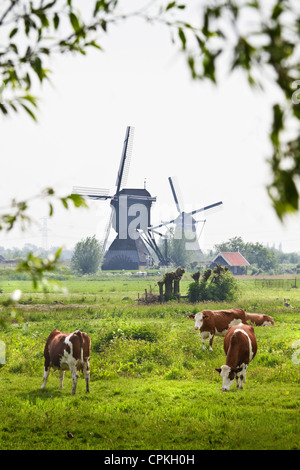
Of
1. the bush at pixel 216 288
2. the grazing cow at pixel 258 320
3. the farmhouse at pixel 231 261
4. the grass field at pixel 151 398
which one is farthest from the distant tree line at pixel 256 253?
the grass field at pixel 151 398

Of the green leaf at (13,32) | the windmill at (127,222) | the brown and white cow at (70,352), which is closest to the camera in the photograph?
the green leaf at (13,32)

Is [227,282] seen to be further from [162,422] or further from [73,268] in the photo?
[73,268]

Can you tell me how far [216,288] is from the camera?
27.9 m

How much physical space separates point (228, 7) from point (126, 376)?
34.4 ft

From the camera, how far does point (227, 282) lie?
92.0 ft

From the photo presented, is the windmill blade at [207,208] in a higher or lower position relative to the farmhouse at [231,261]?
higher

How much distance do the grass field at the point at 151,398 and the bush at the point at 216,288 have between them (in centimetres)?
1090

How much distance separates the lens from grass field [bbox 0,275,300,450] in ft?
24.4

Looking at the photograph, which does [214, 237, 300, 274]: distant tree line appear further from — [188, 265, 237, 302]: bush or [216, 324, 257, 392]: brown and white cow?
[216, 324, 257, 392]: brown and white cow

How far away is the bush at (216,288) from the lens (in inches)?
1075

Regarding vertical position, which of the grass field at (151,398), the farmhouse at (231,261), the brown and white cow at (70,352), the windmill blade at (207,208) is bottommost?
the grass field at (151,398)

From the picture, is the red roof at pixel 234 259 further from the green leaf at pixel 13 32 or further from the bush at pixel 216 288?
the green leaf at pixel 13 32

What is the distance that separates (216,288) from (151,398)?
18526 mm
